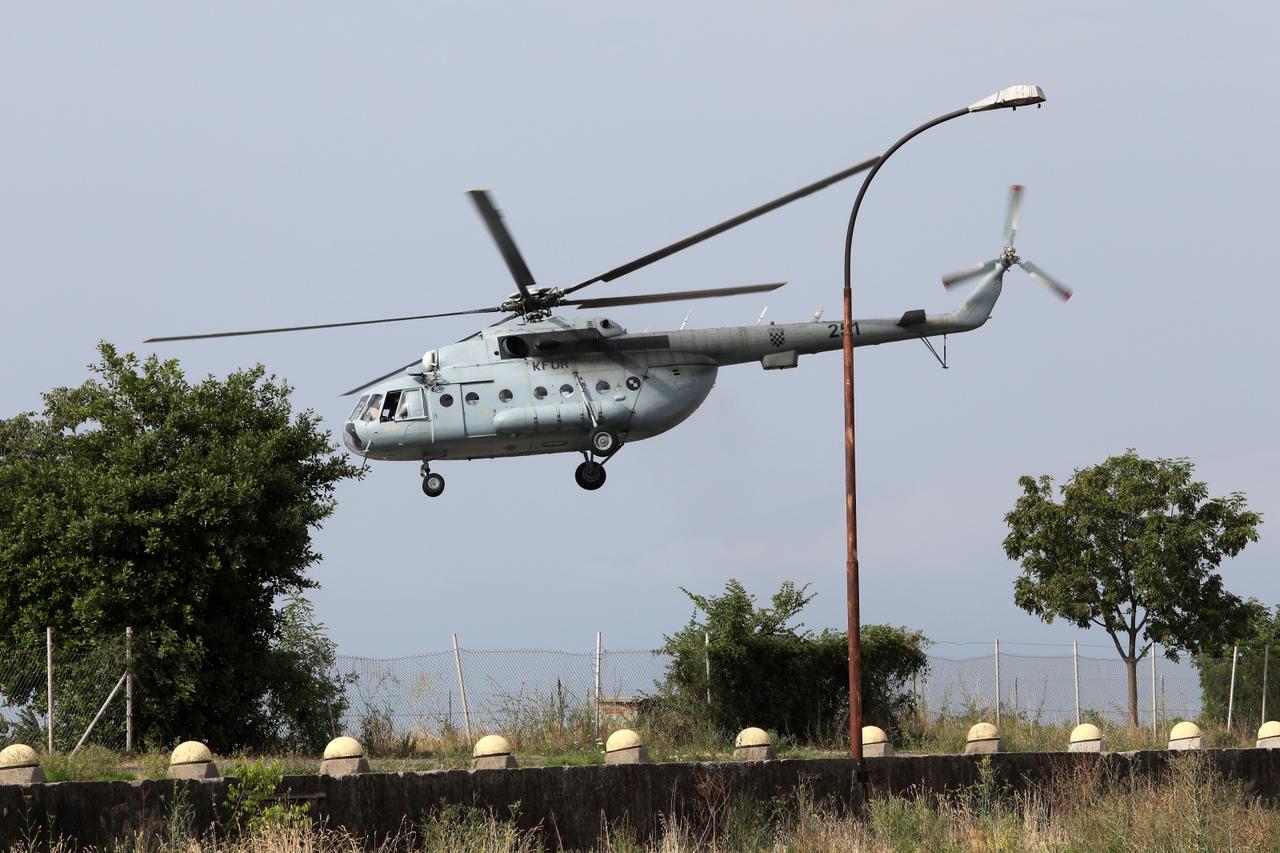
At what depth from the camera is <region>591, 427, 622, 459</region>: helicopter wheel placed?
30.6 metres

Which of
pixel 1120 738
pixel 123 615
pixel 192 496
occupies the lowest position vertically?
pixel 1120 738

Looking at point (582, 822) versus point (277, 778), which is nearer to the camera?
point (277, 778)

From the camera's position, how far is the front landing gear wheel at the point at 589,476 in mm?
30938

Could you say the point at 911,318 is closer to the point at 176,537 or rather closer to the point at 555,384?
the point at 555,384

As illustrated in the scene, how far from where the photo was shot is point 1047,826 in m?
18.9

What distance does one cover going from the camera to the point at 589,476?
30.9 meters

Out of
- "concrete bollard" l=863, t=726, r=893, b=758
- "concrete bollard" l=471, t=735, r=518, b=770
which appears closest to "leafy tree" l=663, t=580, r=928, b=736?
"concrete bollard" l=863, t=726, r=893, b=758

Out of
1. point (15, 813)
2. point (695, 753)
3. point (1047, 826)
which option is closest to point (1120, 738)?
point (695, 753)

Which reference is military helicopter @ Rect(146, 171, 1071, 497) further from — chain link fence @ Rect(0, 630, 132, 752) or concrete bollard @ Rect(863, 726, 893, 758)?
concrete bollard @ Rect(863, 726, 893, 758)

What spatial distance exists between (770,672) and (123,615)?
1240 cm

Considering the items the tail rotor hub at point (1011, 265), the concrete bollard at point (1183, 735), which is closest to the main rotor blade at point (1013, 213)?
the tail rotor hub at point (1011, 265)

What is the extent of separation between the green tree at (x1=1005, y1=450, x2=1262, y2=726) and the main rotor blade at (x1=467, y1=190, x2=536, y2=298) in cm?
1735

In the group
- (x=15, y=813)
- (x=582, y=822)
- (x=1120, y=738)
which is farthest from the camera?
(x=1120, y=738)

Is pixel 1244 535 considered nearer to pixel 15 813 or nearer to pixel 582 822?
pixel 582 822
